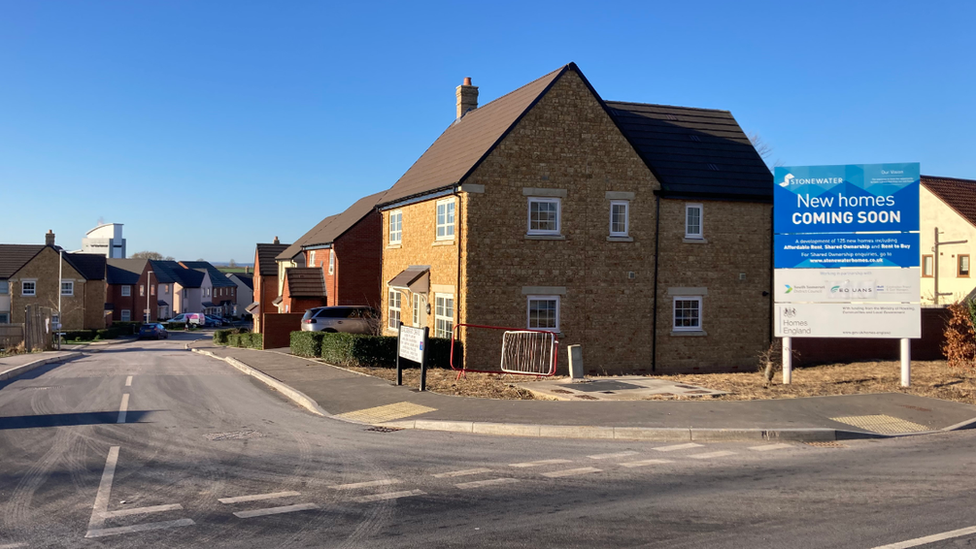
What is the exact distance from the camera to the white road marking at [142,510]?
704 centimetres

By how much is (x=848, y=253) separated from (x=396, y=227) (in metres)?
15.6

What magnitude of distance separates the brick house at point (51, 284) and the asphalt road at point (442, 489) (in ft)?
211

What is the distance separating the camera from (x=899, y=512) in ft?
24.0

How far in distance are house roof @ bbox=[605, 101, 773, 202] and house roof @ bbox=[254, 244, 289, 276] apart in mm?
31793

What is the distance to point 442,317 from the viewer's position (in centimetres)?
2227

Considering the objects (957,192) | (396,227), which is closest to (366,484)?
(396,227)

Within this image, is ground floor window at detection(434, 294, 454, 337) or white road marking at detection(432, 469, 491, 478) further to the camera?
ground floor window at detection(434, 294, 454, 337)

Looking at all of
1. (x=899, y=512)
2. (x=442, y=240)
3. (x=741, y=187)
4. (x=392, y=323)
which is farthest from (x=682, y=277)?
(x=899, y=512)

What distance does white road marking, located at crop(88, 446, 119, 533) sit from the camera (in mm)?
6816

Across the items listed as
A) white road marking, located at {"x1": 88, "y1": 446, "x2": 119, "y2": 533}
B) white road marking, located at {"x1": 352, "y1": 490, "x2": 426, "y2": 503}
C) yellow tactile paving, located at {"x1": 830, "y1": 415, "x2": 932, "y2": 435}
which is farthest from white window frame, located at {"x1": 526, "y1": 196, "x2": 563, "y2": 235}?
white road marking, located at {"x1": 352, "y1": 490, "x2": 426, "y2": 503}

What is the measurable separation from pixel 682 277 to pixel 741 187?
376 cm

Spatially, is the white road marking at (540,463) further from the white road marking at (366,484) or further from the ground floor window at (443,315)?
the ground floor window at (443,315)

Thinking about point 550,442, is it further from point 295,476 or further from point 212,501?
point 212,501

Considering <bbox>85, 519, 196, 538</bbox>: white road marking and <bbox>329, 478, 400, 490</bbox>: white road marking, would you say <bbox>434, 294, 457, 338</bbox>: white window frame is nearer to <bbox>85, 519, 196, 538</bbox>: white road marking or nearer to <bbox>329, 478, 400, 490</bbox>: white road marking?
<bbox>329, 478, 400, 490</bbox>: white road marking
